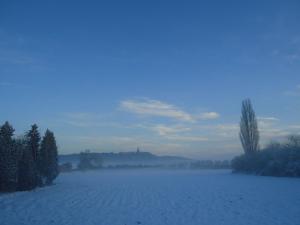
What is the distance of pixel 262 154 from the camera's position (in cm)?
4822

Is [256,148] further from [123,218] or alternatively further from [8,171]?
Result: [123,218]

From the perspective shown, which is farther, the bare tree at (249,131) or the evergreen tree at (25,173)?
the bare tree at (249,131)

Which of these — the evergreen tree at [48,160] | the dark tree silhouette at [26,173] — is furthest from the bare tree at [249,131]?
the dark tree silhouette at [26,173]

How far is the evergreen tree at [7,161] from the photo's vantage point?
2603cm

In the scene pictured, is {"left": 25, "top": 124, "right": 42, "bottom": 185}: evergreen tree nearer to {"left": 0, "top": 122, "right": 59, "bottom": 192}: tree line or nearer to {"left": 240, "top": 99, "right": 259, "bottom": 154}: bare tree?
{"left": 0, "top": 122, "right": 59, "bottom": 192}: tree line

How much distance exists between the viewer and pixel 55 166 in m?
39.5

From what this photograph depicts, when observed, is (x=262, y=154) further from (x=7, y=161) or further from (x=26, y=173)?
(x=7, y=161)

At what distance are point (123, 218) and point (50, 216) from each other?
3.38 m

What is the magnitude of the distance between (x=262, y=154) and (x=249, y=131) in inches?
176

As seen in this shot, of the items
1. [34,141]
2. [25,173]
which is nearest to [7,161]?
[25,173]

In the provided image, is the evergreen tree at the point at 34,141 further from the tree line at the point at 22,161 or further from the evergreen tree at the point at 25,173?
the evergreen tree at the point at 25,173

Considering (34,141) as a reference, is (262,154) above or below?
below

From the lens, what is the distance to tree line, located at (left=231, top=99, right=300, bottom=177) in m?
42.0

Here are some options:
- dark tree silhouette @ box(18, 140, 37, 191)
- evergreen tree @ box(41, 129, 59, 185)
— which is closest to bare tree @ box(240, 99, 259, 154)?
evergreen tree @ box(41, 129, 59, 185)
